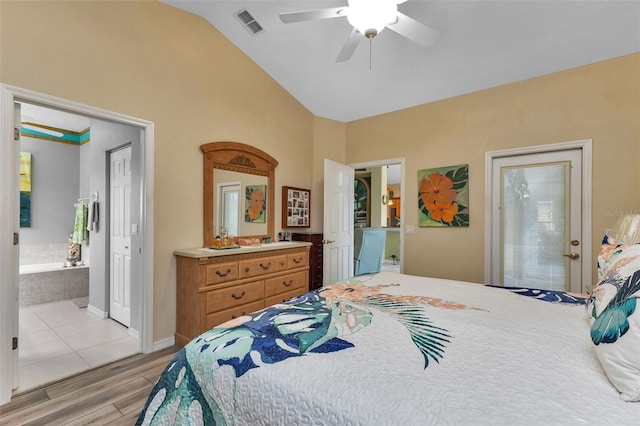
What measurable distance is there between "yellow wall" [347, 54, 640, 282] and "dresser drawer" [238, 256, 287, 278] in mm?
1771

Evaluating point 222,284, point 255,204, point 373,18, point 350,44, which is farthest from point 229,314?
point 373,18

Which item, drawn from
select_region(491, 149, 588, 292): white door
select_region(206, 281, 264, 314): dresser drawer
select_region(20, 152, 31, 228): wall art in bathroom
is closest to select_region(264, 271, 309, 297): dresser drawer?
select_region(206, 281, 264, 314): dresser drawer

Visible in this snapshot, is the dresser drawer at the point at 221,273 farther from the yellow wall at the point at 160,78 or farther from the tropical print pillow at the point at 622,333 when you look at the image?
the tropical print pillow at the point at 622,333

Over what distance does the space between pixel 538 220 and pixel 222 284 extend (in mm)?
3398

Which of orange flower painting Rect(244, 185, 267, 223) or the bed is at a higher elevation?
orange flower painting Rect(244, 185, 267, 223)

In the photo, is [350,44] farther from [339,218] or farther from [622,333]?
[339,218]

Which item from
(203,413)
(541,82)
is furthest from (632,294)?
(541,82)

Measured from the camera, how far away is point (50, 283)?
4125 millimetres

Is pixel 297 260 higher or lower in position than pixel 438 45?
lower

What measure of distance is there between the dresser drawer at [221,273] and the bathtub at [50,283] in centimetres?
310

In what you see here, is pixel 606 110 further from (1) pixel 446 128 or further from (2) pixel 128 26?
(2) pixel 128 26

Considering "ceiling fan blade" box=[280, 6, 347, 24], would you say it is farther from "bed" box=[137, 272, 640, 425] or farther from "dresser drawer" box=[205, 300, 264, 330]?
"dresser drawer" box=[205, 300, 264, 330]

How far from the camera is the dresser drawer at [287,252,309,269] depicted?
11.6 ft

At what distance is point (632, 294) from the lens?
865 mm
